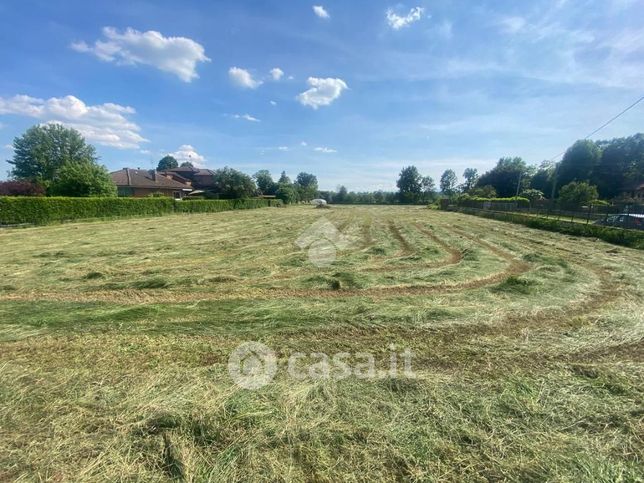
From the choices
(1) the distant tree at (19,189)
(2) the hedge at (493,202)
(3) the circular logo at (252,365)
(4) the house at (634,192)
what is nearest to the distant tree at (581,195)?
(2) the hedge at (493,202)

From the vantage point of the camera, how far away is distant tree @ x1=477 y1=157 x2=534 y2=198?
7256 centimetres

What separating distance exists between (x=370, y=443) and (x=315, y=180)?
110131 millimetres

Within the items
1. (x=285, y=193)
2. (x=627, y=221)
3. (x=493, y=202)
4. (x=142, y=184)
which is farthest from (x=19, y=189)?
(x=493, y=202)

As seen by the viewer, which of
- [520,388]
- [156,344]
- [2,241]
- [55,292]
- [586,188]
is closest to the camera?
[520,388]

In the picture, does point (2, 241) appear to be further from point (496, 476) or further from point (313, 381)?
point (496, 476)

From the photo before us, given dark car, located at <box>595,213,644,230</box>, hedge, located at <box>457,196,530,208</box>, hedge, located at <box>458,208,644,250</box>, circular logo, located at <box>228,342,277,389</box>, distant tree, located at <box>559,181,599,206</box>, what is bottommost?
circular logo, located at <box>228,342,277,389</box>

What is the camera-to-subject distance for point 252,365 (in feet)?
12.5

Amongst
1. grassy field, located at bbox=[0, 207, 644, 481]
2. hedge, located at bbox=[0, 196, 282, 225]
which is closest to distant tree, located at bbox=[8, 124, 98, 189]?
hedge, located at bbox=[0, 196, 282, 225]

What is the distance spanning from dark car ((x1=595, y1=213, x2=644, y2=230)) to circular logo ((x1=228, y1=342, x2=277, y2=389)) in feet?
74.8

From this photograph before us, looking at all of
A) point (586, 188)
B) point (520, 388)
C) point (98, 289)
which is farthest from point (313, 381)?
point (586, 188)

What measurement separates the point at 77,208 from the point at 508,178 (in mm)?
83878

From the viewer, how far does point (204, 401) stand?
3.04 metres

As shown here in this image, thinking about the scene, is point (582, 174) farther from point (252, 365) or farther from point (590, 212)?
point (252, 365)

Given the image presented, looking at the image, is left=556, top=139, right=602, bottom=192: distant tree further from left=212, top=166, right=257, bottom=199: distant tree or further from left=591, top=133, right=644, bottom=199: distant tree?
left=212, top=166, right=257, bottom=199: distant tree
